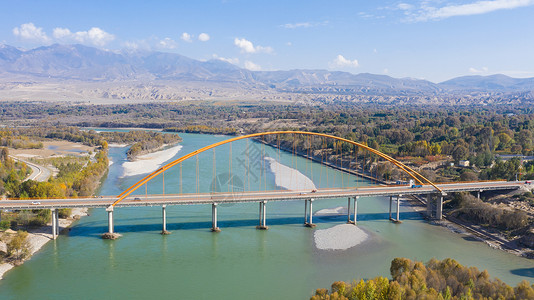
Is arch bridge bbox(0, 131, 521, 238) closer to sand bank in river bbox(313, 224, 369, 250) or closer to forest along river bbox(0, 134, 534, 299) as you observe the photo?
forest along river bbox(0, 134, 534, 299)

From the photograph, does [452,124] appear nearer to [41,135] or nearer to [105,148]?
[105,148]

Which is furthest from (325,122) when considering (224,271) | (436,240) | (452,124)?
(224,271)

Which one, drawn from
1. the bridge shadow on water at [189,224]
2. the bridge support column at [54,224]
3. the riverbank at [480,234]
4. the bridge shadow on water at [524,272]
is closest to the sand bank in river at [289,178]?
the bridge shadow on water at [189,224]

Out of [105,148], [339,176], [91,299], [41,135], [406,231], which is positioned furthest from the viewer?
[41,135]

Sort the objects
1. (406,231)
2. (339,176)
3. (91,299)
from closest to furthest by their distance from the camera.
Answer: (91,299) → (406,231) → (339,176)

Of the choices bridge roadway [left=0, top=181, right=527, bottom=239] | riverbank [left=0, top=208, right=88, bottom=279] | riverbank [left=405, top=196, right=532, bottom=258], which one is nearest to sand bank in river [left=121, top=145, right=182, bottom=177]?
riverbank [left=0, top=208, right=88, bottom=279]

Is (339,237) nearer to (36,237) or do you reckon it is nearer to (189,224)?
(189,224)
